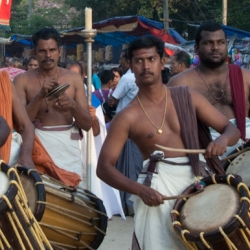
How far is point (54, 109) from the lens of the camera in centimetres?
549

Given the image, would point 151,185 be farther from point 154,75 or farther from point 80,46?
point 80,46

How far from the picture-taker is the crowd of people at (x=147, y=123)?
3.84 m

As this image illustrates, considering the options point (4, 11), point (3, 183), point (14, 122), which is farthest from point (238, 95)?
point (4, 11)

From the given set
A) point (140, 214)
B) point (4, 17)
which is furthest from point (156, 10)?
point (140, 214)

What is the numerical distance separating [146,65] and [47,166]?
1.47m

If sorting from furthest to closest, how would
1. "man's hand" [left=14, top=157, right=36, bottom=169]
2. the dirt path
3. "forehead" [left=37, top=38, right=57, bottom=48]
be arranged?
the dirt path → "forehead" [left=37, top=38, right=57, bottom=48] → "man's hand" [left=14, top=157, right=36, bottom=169]

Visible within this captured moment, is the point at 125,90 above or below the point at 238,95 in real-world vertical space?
below

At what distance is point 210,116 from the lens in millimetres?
4047

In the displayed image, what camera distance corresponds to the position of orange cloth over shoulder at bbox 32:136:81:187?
4.99 metres

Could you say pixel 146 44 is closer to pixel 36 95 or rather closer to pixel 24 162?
pixel 24 162

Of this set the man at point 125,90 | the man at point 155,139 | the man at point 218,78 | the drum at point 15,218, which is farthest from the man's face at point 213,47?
the man at point 125,90

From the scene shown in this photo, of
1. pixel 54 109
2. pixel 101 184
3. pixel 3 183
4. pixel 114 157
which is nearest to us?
pixel 3 183

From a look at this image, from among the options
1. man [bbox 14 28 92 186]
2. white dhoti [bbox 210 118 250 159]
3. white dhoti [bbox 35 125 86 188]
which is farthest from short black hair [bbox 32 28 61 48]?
white dhoti [bbox 210 118 250 159]

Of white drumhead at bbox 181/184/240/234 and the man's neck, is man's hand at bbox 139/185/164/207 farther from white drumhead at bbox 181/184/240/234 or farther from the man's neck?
the man's neck
